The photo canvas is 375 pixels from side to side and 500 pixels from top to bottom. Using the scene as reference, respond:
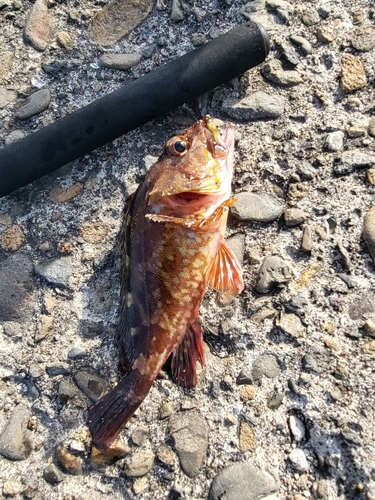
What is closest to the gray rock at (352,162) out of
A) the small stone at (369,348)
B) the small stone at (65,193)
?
the small stone at (369,348)

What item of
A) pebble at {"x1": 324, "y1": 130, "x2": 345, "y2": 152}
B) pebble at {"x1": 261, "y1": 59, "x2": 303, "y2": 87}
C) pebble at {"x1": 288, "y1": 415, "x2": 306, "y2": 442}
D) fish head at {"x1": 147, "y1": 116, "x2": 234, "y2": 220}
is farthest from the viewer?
pebble at {"x1": 261, "y1": 59, "x2": 303, "y2": 87}

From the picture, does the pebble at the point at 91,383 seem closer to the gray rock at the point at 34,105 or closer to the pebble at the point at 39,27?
the gray rock at the point at 34,105

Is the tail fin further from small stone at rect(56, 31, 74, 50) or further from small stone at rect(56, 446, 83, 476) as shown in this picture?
small stone at rect(56, 31, 74, 50)

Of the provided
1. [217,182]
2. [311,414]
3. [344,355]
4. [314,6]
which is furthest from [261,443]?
[314,6]

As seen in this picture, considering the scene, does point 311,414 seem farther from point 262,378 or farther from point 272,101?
point 272,101

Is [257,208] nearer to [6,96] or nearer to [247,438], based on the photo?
[247,438]

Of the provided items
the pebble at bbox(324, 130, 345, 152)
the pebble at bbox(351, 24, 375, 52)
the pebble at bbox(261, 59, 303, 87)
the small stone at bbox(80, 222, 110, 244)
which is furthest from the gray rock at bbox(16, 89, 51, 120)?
the pebble at bbox(351, 24, 375, 52)
